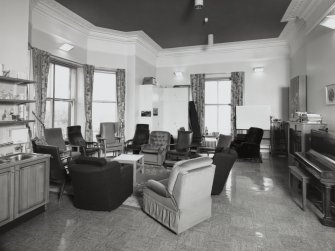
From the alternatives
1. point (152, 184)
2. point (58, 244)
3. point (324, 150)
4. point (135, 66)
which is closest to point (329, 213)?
point (324, 150)

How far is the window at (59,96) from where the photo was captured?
212 inches

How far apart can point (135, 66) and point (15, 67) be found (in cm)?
393

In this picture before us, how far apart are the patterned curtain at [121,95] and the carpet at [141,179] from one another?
202 centimetres

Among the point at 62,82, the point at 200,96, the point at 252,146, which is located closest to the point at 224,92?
the point at 200,96

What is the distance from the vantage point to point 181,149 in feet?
18.9

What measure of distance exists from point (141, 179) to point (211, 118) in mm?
4403

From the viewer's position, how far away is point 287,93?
7.16 metres

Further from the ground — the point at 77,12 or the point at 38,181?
the point at 77,12

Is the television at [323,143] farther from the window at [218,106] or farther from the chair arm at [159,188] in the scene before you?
the window at [218,106]

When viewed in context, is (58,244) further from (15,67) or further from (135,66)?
(135,66)

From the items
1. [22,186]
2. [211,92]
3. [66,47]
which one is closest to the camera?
[22,186]

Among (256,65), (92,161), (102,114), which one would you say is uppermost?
(256,65)

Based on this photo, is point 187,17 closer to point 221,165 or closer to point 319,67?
point 319,67

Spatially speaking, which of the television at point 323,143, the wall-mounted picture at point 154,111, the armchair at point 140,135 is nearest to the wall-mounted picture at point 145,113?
the wall-mounted picture at point 154,111
